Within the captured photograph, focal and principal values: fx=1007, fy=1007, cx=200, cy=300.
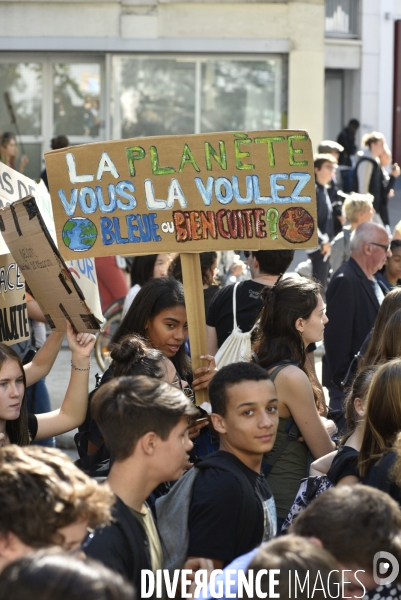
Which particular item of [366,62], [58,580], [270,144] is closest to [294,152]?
[270,144]

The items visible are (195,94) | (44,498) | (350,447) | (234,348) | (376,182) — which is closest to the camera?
(44,498)

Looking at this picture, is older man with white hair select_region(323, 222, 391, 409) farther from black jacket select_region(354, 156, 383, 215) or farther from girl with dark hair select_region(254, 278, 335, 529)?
black jacket select_region(354, 156, 383, 215)

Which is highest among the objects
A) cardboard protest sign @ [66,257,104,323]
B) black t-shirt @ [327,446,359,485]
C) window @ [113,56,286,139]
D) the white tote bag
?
window @ [113,56,286,139]

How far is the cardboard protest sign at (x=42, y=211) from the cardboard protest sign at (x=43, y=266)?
261 mm

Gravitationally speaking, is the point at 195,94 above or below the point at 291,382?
above

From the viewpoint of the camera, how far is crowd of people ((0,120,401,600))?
246 cm

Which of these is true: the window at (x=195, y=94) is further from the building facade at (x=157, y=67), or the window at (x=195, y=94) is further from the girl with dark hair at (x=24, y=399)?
the girl with dark hair at (x=24, y=399)

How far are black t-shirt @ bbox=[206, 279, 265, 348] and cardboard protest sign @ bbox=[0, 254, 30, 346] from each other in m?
1.12

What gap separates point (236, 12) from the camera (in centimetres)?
1524

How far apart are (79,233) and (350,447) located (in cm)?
159

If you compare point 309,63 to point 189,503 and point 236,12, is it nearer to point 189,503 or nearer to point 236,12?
point 236,12

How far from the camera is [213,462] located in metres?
3.37

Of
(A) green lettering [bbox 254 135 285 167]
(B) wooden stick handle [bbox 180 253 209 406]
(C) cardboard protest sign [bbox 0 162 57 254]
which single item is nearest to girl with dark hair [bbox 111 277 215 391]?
(B) wooden stick handle [bbox 180 253 209 406]

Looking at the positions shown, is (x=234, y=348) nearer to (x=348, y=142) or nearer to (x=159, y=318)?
(x=159, y=318)
